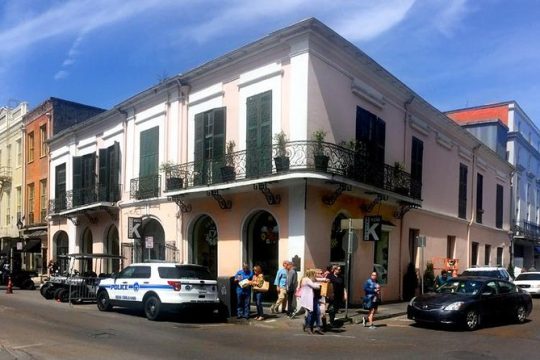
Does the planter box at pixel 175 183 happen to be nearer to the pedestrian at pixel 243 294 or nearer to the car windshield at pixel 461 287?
the pedestrian at pixel 243 294

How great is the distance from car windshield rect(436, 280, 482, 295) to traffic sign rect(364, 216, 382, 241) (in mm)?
2397

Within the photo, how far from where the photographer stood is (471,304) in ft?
46.9

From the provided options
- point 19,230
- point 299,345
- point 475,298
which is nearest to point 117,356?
point 299,345

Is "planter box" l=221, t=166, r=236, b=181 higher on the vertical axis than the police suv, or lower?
higher

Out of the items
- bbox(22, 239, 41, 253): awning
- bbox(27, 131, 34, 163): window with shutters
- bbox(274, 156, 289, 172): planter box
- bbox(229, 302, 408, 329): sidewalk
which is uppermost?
bbox(27, 131, 34, 163): window with shutters

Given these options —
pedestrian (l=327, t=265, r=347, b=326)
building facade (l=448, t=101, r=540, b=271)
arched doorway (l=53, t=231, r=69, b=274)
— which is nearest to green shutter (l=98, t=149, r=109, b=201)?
arched doorway (l=53, t=231, r=69, b=274)

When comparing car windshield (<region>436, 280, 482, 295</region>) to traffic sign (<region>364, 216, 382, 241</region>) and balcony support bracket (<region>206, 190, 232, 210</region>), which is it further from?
balcony support bracket (<region>206, 190, 232, 210</region>)

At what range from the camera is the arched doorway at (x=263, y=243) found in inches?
723

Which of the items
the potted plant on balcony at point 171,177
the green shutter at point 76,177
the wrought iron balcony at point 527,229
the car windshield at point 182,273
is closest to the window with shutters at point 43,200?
the green shutter at point 76,177

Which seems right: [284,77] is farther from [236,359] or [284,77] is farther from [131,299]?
[236,359]

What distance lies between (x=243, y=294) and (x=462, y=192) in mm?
17800

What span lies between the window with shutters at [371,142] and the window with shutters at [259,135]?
3076mm

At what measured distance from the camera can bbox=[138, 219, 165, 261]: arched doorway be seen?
74.7 ft

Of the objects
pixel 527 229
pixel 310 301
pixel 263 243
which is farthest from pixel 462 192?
pixel 310 301
